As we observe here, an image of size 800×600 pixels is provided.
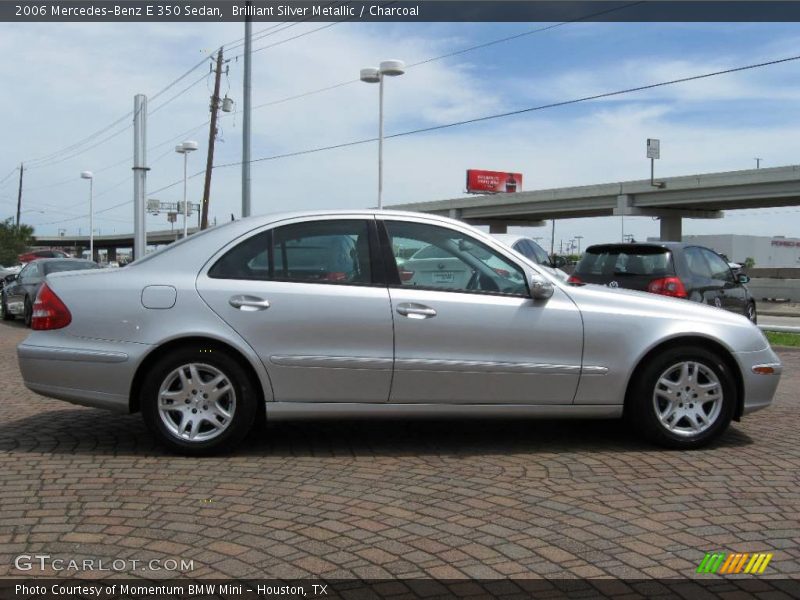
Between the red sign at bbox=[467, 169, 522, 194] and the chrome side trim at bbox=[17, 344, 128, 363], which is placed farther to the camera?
the red sign at bbox=[467, 169, 522, 194]

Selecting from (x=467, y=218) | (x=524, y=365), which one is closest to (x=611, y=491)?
(x=524, y=365)

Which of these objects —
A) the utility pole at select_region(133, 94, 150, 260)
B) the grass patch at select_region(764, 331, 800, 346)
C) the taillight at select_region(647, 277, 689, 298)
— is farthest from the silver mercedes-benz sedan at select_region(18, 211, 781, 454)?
the utility pole at select_region(133, 94, 150, 260)

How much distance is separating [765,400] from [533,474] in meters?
1.92

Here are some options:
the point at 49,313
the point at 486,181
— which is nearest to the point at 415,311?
the point at 49,313

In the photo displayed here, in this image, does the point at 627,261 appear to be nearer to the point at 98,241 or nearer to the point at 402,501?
the point at 402,501

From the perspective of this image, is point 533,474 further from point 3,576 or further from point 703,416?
point 3,576

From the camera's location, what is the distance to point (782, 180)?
48.6 metres

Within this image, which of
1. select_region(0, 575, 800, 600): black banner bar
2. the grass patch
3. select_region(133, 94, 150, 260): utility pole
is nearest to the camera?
select_region(0, 575, 800, 600): black banner bar

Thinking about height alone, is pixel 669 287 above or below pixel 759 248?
below

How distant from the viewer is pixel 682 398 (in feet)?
17.4

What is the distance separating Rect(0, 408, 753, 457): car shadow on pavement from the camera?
526 centimetres

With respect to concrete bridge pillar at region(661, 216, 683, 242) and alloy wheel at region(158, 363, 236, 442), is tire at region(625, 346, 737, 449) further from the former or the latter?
concrete bridge pillar at region(661, 216, 683, 242)

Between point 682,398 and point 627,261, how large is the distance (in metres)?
4.77

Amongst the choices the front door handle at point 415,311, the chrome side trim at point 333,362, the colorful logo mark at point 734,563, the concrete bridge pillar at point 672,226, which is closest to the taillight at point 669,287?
the front door handle at point 415,311
